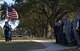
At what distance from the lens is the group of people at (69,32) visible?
70.2 feet

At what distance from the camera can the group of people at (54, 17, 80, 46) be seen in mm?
21406

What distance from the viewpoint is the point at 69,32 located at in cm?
2375

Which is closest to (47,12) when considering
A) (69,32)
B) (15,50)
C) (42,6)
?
(42,6)

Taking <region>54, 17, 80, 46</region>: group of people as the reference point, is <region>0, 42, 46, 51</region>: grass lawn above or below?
below

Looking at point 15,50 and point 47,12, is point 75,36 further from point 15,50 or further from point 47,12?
point 47,12

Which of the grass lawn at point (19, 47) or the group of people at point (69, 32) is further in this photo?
the group of people at point (69, 32)

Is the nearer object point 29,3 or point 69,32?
point 69,32

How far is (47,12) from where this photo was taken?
6512 cm

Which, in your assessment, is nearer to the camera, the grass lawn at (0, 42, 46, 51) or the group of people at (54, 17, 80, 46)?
the grass lawn at (0, 42, 46, 51)

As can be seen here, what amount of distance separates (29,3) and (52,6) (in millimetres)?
4915

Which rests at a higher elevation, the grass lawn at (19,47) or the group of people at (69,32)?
the group of people at (69,32)

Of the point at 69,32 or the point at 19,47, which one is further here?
the point at 69,32

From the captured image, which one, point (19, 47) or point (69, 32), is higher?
point (69, 32)

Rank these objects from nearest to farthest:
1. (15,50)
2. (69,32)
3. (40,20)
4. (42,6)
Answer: (15,50) < (69,32) < (42,6) < (40,20)
